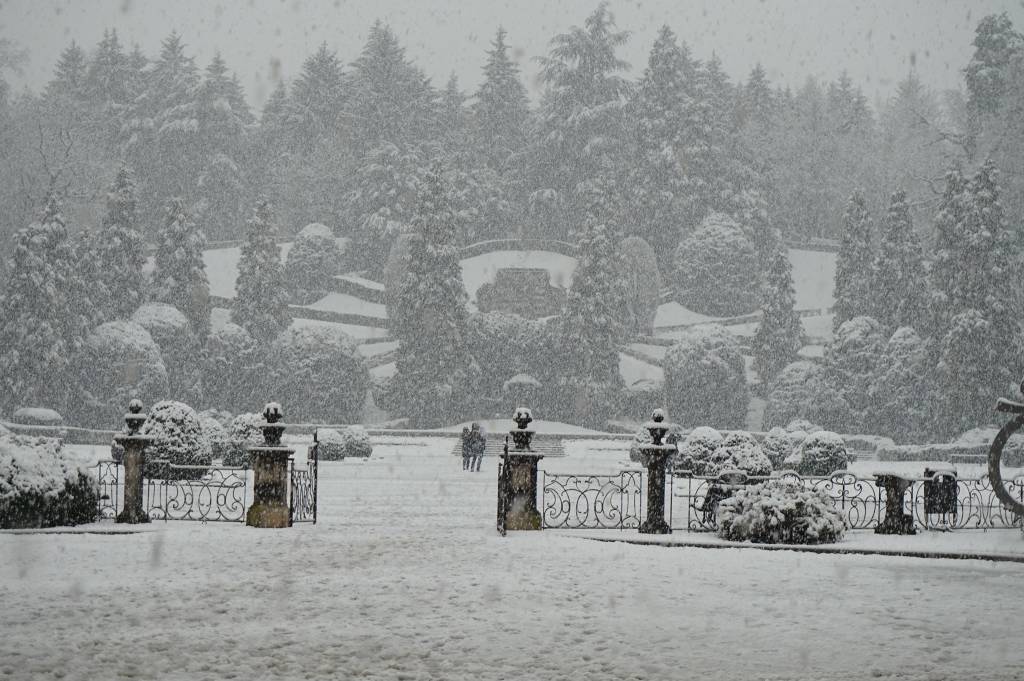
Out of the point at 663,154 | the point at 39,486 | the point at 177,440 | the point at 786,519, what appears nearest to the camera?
the point at 786,519

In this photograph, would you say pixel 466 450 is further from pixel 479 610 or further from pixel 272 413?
pixel 479 610

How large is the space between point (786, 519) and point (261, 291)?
1572 inches

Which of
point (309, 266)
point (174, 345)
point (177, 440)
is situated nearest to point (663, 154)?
point (309, 266)

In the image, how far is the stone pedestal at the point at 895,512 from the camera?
16516 mm

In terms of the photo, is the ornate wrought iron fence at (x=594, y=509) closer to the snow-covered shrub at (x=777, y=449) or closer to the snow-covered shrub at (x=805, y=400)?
the snow-covered shrub at (x=777, y=449)

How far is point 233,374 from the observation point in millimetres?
47250

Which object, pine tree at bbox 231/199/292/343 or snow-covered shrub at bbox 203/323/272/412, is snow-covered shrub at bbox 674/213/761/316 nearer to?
pine tree at bbox 231/199/292/343

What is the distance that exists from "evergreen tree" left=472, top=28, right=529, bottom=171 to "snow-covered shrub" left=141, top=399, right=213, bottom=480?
1910 inches

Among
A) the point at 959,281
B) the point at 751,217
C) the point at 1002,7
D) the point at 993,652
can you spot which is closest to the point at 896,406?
the point at 959,281

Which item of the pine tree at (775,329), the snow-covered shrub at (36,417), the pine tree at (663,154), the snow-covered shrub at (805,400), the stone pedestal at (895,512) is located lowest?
the stone pedestal at (895,512)

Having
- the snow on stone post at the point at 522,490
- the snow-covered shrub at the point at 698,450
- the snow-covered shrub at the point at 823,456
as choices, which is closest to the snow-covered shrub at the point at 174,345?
the snow-covered shrub at the point at 698,450

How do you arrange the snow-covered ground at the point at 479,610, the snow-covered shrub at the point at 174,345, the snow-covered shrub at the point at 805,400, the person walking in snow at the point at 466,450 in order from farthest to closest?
the snow-covered shrub at the point at 174,345 < the snow-covered shrub at the point at 805,400 < the person walking in snow at the point at 466,450 < the snow-covered ground at the point at 479,610

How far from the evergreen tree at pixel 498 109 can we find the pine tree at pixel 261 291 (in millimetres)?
22768

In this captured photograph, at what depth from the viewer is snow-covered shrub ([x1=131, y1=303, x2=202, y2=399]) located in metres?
46.3
